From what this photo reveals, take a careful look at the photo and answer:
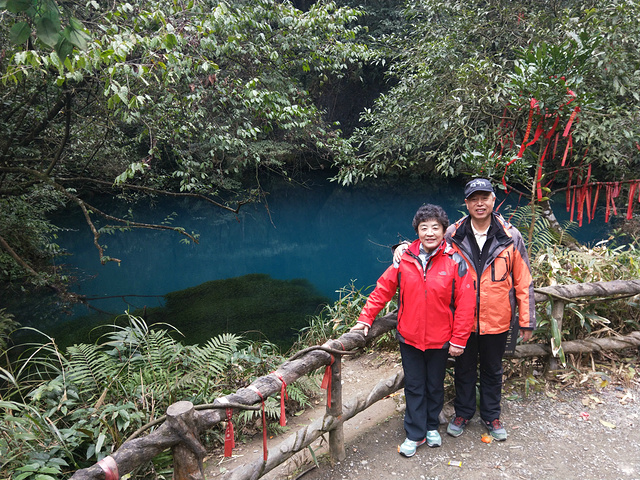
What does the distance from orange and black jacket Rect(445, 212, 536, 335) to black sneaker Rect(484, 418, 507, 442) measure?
0.62 meters

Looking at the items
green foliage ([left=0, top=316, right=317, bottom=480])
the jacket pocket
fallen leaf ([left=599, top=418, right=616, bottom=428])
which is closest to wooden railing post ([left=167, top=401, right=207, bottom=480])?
green foliage ([left=0, top=316, right=317, bottom=480])

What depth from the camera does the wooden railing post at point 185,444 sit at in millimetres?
1637

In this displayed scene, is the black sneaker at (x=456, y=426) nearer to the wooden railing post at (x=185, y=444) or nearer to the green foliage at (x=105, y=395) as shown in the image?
the green foliage at (x=105, y=395)

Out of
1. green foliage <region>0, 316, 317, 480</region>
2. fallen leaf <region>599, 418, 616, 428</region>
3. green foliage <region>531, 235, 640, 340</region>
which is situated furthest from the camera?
green foliage <region>531, 235, 640, 340</region>

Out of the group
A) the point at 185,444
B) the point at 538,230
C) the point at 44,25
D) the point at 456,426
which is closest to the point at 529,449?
the point at 456,426

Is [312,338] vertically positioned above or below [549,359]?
below

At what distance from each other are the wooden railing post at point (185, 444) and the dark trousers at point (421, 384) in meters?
1.20

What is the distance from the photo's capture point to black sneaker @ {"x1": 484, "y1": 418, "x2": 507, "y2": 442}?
2.55 metres

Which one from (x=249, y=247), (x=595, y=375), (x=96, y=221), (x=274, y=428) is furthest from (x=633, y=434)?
(x=96, y=221)

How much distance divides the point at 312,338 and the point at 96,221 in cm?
1118

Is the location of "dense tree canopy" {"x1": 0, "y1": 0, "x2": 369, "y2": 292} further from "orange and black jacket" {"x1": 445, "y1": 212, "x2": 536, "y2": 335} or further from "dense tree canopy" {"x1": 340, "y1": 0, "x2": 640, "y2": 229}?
"orange and black jacket" {"x1": 445, "y1": 212, "x2": 536, "y2": 335}

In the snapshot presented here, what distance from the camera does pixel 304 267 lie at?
1134 centimetres

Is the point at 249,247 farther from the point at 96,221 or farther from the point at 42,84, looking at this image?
the point at 42,84

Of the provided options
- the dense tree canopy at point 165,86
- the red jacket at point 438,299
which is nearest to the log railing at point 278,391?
the red jacket at point 438,299
